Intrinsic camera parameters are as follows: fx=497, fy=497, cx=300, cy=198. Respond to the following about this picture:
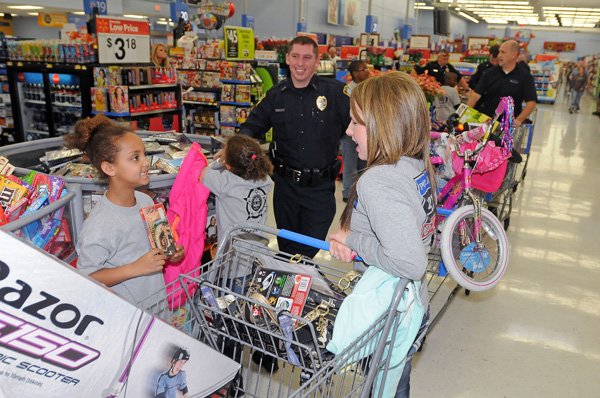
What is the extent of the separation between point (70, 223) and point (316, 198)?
1.59 metres

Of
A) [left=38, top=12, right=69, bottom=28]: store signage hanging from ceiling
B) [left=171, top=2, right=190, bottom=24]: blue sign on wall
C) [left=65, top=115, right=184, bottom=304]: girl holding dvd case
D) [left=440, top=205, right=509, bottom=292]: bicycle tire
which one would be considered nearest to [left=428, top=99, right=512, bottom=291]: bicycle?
[left=440, top=205, right=509, bottom=292]: bicycle tire

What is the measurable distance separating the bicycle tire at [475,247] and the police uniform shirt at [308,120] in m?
0.93

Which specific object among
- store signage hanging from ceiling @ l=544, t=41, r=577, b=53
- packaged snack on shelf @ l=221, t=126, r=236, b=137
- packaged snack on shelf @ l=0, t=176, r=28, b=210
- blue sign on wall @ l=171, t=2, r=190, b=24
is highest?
store signage hanging from ceiling @ l=544, t=41, r=577, b=53

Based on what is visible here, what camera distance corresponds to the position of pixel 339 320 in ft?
4.76

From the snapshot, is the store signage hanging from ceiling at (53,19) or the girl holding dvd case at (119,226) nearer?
the girl holding dvd case at (119,226)

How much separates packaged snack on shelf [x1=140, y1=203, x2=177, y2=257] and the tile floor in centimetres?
173

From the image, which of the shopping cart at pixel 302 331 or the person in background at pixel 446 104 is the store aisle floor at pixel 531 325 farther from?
the person in background at pixel 446 104

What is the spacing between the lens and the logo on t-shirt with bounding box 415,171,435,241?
5.03 feet

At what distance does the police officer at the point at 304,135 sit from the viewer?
3232mm

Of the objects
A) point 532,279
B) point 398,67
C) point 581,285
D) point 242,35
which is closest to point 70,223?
point 532,279

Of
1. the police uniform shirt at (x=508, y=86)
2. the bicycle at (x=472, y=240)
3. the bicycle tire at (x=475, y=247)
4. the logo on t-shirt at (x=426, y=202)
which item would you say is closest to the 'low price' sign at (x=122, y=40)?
the police uniform shirt at (x=508, y=86)

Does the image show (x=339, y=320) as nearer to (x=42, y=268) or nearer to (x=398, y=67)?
(x=42, y=268)

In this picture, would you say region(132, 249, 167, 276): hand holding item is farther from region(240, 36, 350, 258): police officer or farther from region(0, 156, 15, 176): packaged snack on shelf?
region(240, 36, 350, 258): police officer

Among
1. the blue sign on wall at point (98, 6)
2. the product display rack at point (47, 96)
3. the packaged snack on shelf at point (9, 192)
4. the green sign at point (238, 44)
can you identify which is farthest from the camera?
the green sign at point (238, 44)
